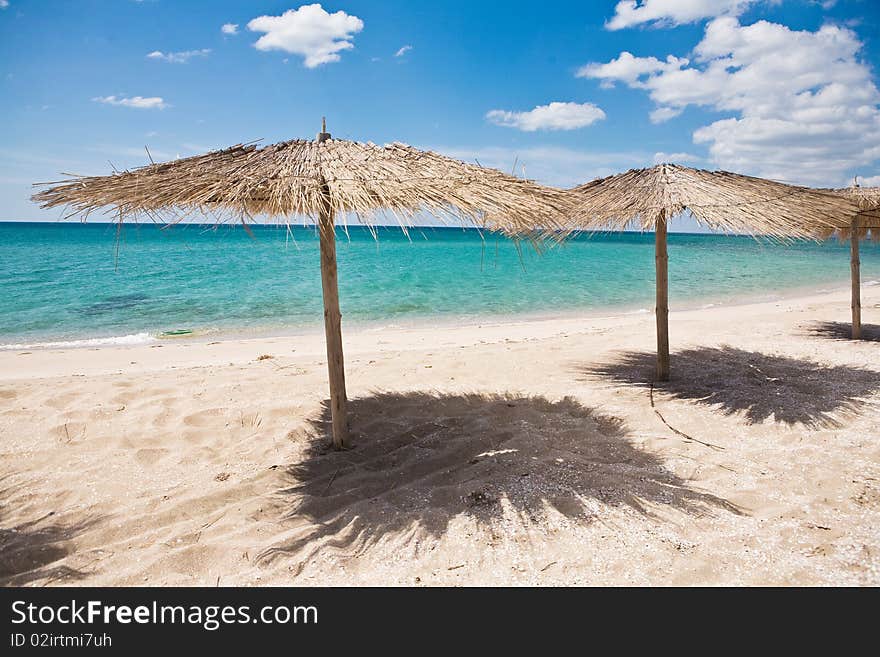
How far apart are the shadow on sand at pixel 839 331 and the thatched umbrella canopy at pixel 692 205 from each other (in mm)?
2287

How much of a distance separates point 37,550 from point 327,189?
2.30m

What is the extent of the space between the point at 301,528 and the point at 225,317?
9907mm

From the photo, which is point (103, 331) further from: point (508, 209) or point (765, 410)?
point (765, 410)

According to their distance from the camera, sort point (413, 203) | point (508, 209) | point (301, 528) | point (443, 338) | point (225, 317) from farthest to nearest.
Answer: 1. point (225, 317)
2. point (443, 338)
3. point (508, 209)
4. point (413, 203)
5. point (301, 528)

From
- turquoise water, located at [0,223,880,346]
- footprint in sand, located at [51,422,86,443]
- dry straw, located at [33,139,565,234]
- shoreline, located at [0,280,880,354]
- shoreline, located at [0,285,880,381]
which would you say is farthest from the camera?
turquoise water, located at [0,223,880,346]

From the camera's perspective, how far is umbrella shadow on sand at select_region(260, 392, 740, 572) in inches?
104

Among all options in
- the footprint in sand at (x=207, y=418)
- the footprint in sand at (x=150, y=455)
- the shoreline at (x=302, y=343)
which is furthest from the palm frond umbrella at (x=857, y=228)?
the footprint in sand at (x=150, y=455)

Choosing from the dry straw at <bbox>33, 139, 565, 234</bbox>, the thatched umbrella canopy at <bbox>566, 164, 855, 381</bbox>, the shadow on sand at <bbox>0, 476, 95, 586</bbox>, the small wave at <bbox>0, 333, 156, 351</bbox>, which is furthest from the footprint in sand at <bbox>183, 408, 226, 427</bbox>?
the small wave at <bbox>0, 333, 156, 351</bbox>

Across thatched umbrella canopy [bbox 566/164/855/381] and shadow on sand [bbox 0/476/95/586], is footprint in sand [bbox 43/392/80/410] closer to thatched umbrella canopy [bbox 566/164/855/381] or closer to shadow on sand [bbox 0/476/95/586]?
shadow on sand [bbox 0/476/95/586]

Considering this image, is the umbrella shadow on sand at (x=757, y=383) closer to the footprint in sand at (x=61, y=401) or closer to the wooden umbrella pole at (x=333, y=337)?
the wooden umbrella pole at (x=333, y=337)

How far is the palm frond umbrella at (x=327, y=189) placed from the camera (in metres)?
2.79

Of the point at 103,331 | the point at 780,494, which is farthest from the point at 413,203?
the point at 103,331

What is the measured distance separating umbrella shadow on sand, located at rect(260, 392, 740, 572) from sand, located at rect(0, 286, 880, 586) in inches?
0.7

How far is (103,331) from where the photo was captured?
9930 mm
